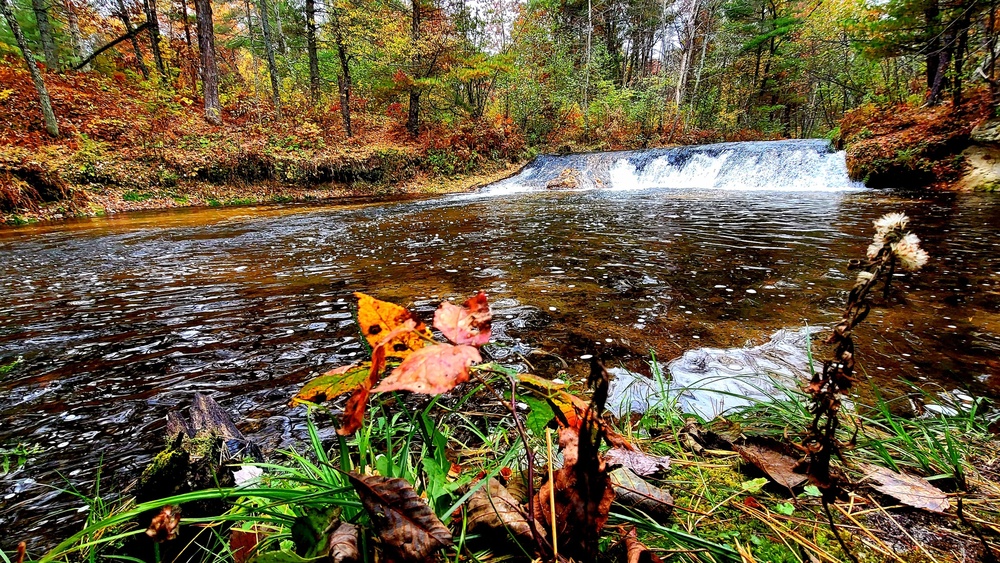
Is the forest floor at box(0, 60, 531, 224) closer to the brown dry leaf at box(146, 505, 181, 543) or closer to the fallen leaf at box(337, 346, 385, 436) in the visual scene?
the brown dry leaf at box(146, 505, 181, 543)

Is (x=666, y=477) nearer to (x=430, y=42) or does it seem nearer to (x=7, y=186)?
(x=7, y=186)

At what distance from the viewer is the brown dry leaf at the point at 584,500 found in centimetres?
70

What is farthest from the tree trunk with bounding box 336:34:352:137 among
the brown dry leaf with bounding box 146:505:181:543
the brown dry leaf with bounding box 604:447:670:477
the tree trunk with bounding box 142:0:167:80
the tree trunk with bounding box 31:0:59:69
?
the brown dry leaf with bounding box 604:447:670:477

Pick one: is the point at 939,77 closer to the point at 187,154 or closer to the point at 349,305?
the point at 349,305

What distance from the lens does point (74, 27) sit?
18.2m

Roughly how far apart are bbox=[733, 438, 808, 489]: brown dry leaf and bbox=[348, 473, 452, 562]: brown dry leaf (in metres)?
0.90

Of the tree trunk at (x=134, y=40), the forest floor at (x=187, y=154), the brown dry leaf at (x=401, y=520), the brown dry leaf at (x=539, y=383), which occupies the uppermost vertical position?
the tree trunk at (x=134, y=40)

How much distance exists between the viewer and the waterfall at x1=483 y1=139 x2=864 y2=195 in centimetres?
1285

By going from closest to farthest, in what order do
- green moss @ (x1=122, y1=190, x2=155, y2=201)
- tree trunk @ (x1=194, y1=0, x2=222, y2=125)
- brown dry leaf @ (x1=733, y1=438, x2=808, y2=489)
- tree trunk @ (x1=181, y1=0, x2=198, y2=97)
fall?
brown dry leaf @ (x1=733, y1=438, x2=808, y2=489) → green moss @ (x1=122, y1=190, x2=155, y2=201) → tree trunk @ (x1=194, y1=0, x2=222, y2=125) → tree trunk @ (x1=181, y1=0, x2=198, y2=97)

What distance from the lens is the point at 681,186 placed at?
49.6 feet

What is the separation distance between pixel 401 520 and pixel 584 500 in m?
0.33

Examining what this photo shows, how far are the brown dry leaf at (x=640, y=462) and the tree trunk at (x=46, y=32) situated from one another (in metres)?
22.7

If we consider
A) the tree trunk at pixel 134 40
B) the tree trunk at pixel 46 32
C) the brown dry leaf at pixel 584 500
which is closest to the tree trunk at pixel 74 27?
the tree trunk at pixel 134 40

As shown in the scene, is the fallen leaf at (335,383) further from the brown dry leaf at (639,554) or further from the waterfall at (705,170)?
the waterfall at (705,170)
